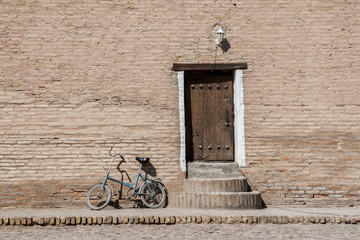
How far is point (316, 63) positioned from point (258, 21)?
4.73 ft

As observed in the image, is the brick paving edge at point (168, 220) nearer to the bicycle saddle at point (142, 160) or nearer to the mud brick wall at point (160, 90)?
the mud brick wall at point (160, 90)

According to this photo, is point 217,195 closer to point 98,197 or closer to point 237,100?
point 237,100

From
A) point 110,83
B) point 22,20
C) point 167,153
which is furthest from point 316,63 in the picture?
point 22,20

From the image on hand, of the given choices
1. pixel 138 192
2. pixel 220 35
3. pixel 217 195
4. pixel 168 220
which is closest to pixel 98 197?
pixel 138 192

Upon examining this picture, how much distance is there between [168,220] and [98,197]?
185cm

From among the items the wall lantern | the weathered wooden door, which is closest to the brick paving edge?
the weathered wooden door

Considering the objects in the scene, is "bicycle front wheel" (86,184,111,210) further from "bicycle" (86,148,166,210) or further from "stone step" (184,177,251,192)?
"stone step" (184,177,251,192)

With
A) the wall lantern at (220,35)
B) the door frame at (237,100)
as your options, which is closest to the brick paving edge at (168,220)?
the door frame at (237,100)

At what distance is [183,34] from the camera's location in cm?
1016

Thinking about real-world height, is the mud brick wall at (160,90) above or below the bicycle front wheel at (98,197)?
above

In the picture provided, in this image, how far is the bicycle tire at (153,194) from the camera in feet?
32.0

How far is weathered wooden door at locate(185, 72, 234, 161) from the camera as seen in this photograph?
10375mm

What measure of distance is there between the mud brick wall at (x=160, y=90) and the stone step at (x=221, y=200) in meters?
0.61

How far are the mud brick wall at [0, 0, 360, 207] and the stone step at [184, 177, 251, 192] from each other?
434mm
